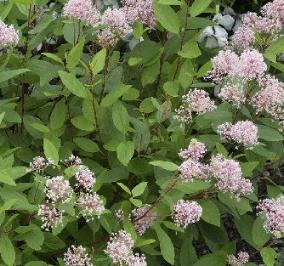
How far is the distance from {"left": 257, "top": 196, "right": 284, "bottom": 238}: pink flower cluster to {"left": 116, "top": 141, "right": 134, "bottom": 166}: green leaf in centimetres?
47

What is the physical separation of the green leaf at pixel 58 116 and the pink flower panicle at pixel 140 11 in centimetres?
38

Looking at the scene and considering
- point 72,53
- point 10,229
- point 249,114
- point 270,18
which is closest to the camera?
point 10,229

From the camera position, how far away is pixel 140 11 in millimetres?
2156

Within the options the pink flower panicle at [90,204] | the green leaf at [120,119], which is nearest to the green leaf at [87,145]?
the green leaf at [120,119]

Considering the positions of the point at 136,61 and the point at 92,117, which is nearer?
the point at 92,117

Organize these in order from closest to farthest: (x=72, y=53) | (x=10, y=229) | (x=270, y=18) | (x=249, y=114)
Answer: (x=10, y=229) → (x=72, y=53) → (x=249, y=114) → (x=270, y=18)

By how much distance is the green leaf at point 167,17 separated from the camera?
2.09 m

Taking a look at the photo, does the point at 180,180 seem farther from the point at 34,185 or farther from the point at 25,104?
the point at 25,104

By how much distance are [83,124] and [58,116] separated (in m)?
0.12

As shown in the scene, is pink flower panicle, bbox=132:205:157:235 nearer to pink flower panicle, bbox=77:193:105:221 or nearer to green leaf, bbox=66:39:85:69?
pink flower panicle, bbox=77:193:105:221

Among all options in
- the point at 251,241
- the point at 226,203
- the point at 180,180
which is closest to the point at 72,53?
the point at 180,180

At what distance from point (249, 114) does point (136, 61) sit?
45cm

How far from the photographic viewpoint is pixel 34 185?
5.99 ft

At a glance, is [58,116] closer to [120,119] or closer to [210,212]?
[120,119]
